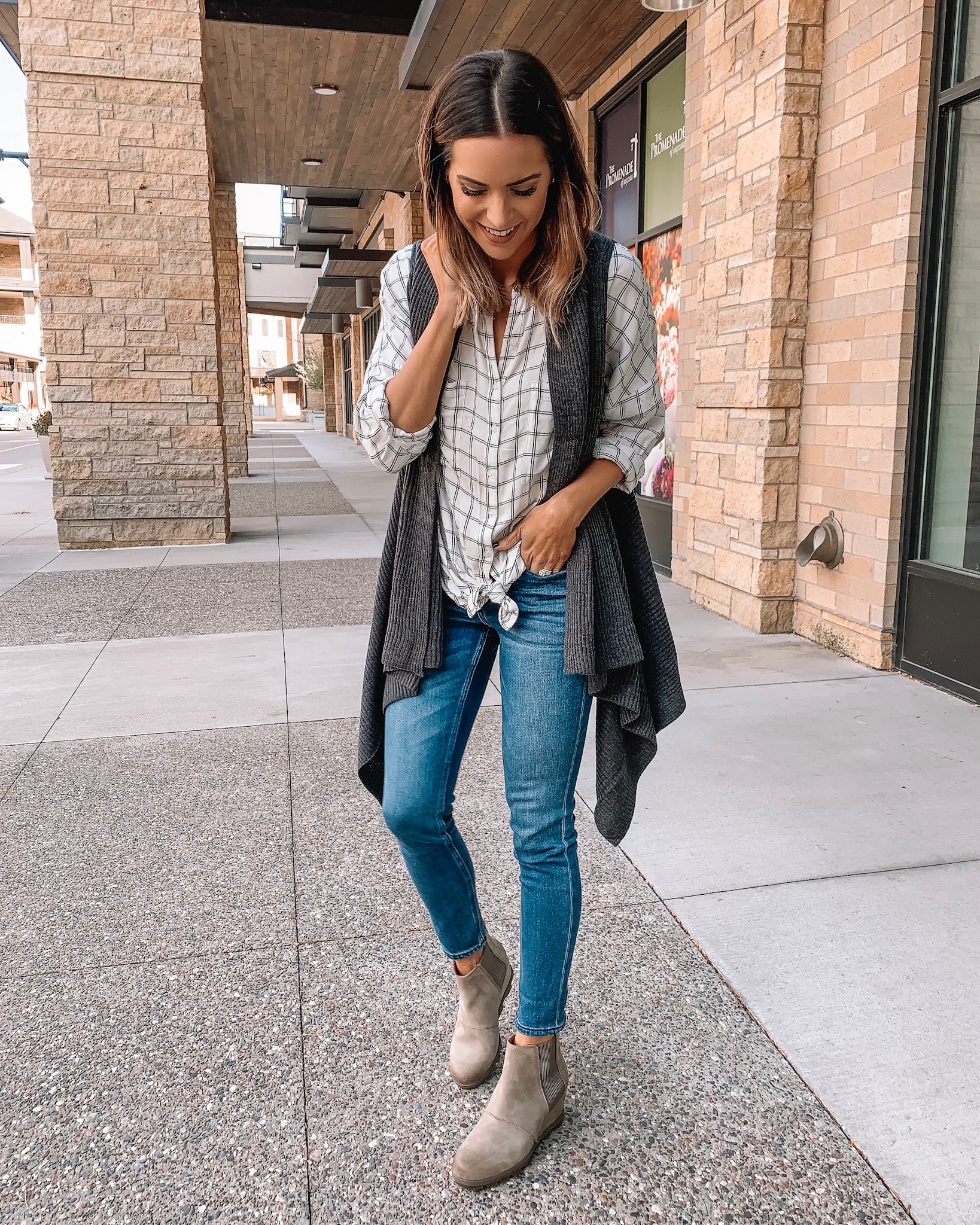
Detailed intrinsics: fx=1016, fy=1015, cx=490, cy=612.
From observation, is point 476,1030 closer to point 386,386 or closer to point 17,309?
point 386,386

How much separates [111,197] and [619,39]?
4.49m

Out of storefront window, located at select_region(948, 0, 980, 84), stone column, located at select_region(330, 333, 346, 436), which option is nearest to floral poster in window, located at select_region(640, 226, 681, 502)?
storefront window, located at select_region(948, 0, 980, 84)

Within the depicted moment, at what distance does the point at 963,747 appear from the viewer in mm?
4012

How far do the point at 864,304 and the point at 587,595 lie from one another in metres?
4.00

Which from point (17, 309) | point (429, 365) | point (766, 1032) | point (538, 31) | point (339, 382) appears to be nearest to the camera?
point (429, 365)

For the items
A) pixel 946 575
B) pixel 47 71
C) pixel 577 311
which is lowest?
pixel 946 575

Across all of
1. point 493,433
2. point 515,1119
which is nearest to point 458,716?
point 493,433

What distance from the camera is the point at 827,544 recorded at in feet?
17.7

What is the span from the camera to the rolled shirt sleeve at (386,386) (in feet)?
5.90

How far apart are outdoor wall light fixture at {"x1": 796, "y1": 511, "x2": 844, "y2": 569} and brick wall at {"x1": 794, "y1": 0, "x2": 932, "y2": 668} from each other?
0.15 ft

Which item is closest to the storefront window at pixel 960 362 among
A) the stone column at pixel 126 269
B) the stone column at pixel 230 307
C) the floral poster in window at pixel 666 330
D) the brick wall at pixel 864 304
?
the brick wall at pixel 864 304

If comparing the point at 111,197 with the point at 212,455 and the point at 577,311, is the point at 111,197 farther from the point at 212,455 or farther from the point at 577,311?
the point at 577,311

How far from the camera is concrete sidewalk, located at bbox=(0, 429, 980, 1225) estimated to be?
1.91 m

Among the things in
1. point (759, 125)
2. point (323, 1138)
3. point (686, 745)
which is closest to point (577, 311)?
point (323, 1138)
